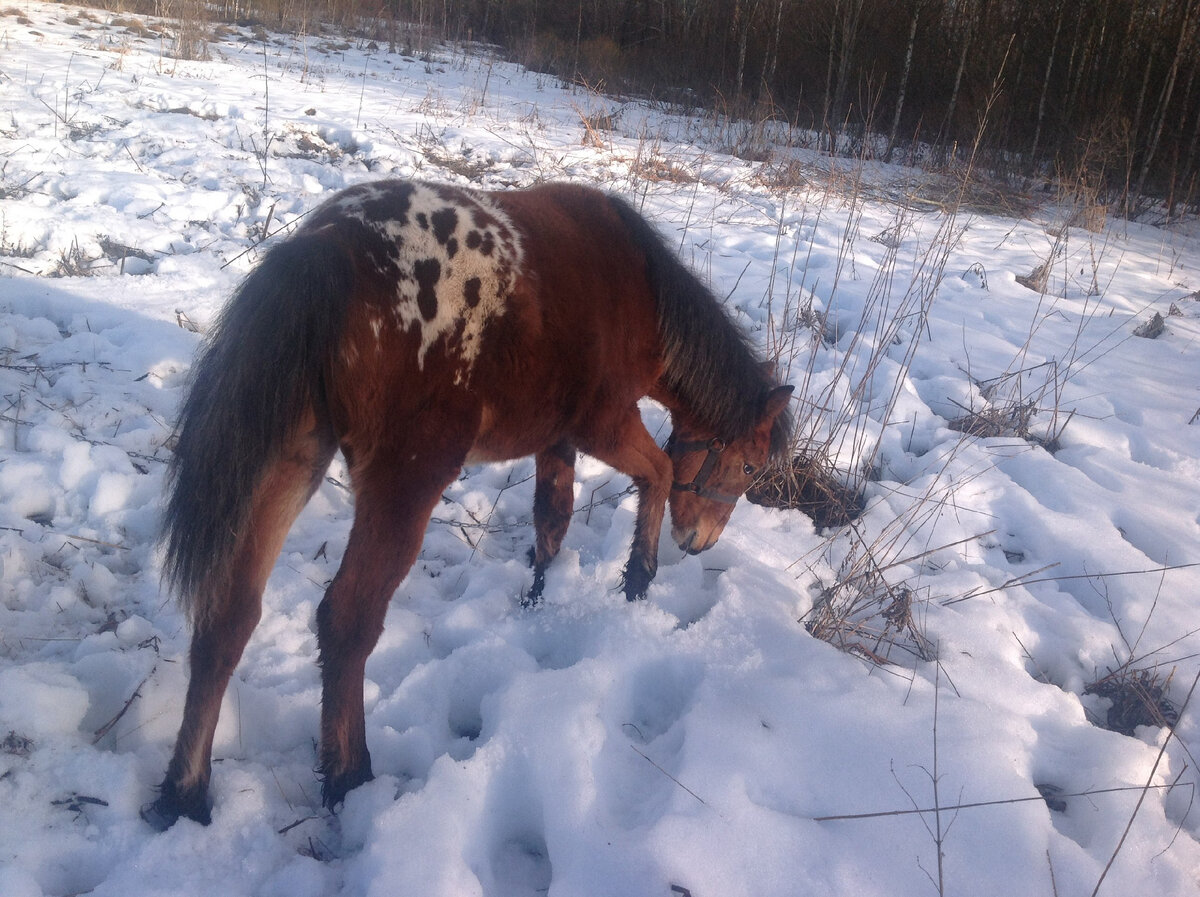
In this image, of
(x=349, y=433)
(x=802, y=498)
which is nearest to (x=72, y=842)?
(x=349, y=433)

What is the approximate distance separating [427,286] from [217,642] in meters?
1.11

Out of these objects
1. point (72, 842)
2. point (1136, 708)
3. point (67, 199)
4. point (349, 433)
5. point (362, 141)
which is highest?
point (362, 141)

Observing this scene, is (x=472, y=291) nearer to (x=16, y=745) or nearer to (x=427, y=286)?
(x=427, y=286)

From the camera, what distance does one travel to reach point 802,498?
3.58m

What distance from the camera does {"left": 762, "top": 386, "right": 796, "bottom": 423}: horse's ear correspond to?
2768mm

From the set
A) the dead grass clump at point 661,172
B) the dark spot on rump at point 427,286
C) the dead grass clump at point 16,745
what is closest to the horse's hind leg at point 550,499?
the dark spot on rump at point 427,286

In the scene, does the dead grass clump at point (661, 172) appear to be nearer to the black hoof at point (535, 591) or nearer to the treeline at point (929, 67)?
the treeline at point (929, 67)

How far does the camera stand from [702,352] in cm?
274

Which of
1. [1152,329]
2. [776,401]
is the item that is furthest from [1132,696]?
[1152,329]

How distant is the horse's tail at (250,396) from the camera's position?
1719 mm

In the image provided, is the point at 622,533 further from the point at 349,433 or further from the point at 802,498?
the point at 349,433

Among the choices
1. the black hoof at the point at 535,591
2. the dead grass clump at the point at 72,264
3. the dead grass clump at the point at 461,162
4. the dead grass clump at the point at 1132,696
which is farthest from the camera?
the dead grass clump at the point at 461,162

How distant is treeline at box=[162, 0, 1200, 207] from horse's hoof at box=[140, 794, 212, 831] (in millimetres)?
7874

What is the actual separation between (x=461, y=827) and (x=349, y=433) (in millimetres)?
1101
